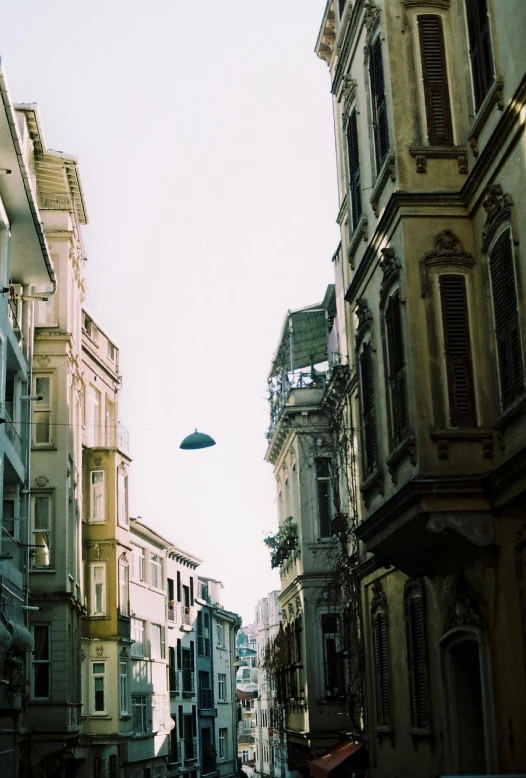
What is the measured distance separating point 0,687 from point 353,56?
14.4 m

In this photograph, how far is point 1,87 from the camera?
21109 mm

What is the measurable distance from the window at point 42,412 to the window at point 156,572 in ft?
73.2

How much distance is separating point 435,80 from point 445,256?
289cm

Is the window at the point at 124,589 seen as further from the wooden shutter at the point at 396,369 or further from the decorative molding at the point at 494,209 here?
the decorative molding at the point at 494,209

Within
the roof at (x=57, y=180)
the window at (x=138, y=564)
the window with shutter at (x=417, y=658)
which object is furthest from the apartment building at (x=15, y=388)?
the window at (x=138, y=564)

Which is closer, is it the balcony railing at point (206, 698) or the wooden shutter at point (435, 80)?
the wooden shutter at point (435, 80)

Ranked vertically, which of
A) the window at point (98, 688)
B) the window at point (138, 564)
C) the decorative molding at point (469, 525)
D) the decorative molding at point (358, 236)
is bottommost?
the window at point (98, 688)

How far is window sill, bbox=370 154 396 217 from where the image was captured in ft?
57.9

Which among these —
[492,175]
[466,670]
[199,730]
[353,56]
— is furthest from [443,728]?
[199,730]

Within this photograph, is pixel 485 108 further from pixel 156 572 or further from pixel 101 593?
pixel 156 572

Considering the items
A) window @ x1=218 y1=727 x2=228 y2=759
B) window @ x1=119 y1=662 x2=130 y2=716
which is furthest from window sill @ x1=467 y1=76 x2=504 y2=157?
window @ x1=218 y1=727 x2=228 y2=759

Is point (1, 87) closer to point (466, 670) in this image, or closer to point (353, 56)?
point (353, 56)

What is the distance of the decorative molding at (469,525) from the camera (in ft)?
50.6

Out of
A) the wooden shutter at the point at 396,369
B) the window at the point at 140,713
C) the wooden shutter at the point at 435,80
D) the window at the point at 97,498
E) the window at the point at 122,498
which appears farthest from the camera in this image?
the window at the point at 140,713
